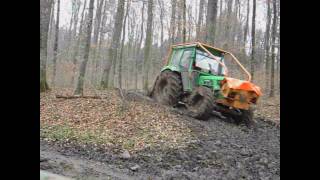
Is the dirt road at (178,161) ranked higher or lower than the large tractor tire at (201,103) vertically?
lower

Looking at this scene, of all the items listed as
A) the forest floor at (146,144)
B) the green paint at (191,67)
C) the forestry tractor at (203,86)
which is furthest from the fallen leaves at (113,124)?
the green paint at (191,67)

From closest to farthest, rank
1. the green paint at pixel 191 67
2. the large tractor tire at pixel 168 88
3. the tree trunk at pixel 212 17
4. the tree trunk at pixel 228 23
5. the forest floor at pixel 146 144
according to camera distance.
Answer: the forest floor at pixel 146 144
the green paint at pixel 191 67
the large tractor tire at pixel 168 88
the tree trunk at pixel 212 17
the tree trunk at pixel 228 23

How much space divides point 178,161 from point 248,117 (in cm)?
379

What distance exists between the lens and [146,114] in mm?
9305

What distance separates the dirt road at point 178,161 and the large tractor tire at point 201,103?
1148 mm

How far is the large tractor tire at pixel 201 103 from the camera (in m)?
9.30

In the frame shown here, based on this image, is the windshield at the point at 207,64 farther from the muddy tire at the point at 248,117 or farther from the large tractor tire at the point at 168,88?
the muddy tire at the point at 248,117

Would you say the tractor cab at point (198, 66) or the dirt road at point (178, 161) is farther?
the tractor cab at point (198, 66)

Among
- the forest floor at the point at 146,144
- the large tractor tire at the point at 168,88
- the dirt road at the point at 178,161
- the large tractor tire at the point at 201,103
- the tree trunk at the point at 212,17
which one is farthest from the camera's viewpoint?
the tree trunk at the point at 212,17

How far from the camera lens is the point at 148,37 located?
58.1 ft

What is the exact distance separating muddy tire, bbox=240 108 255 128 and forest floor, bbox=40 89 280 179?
230mm

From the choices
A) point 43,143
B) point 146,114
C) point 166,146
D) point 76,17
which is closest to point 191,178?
point 166,146
